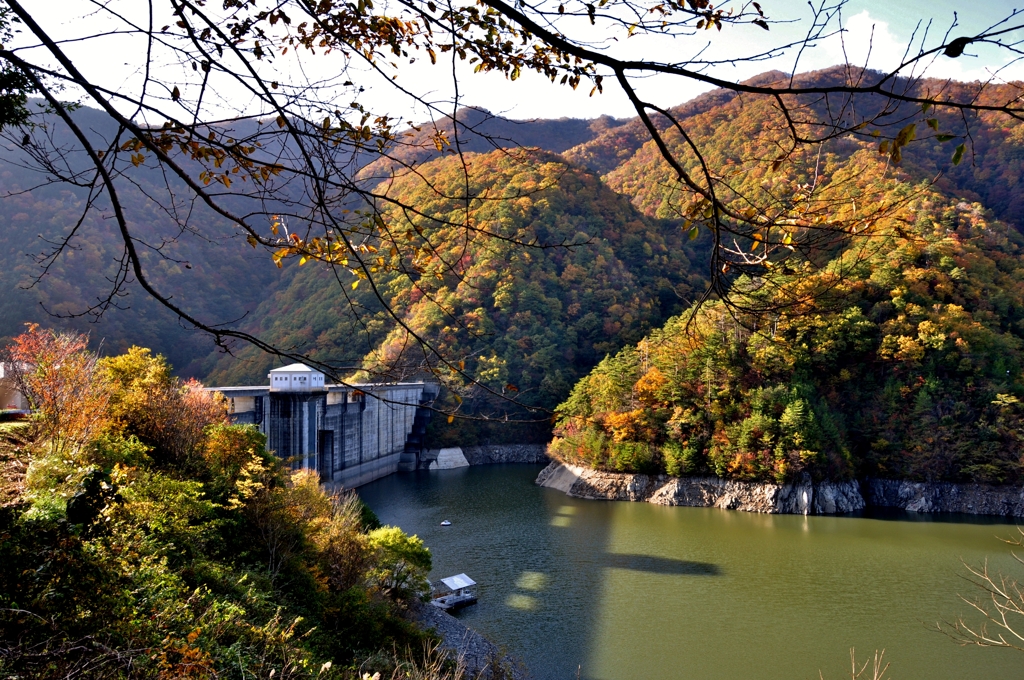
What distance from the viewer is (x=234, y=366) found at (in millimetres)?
42281

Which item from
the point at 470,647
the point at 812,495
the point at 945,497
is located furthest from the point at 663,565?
the point at 945,497

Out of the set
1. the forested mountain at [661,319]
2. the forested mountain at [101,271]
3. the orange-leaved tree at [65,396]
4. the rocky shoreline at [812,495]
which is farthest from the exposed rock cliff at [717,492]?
the forested mountain at [101,271]

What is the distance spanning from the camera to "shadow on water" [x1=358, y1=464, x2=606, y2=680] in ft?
41.0

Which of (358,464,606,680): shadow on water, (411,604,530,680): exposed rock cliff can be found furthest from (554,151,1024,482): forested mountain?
(411,604,530,680): exposed rock cliff

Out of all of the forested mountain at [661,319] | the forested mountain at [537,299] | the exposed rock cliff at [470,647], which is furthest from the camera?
the forested mountain at [537,299]

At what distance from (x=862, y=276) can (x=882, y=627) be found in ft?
65.4

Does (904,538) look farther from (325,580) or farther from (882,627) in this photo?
(325,580)

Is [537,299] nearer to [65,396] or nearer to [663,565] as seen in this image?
[663,565]

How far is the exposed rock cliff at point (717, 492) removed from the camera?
23.6m

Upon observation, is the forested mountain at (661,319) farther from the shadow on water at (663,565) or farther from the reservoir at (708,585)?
the shadow on water at (663,565)

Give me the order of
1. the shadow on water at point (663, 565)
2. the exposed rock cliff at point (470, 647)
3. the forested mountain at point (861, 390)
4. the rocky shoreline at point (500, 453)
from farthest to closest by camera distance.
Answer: the rocky shoreline at point (500, 453) → the forested mountain at point (861, 390) → the shadow on water at point (663, 565) → the exposed rock cliff at point (470, 647)

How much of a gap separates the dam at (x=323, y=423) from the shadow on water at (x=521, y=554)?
1.58 m

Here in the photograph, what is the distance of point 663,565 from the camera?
55.7ft

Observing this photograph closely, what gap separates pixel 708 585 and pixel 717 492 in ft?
32.8
